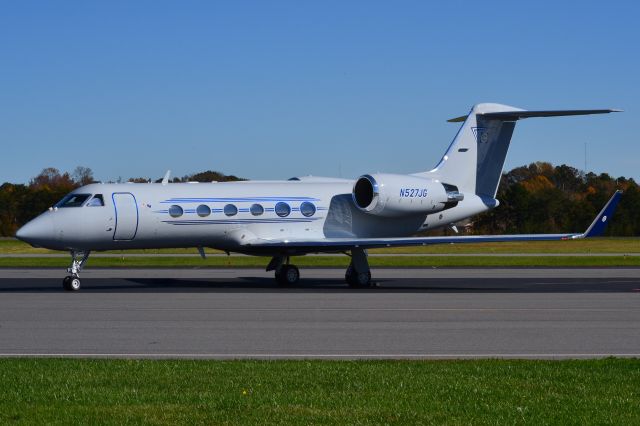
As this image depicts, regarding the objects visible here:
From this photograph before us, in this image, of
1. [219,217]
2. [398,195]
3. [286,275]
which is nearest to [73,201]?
[219,217]

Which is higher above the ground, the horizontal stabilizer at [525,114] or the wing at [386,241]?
the horizontal stabilizer at [525,114]

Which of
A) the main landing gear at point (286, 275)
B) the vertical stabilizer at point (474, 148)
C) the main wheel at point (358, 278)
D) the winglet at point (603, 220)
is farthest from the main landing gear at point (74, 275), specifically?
the winglet at point (603, 220)

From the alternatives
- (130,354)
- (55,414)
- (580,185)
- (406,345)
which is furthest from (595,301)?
(580,185)

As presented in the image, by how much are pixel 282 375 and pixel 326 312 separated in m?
8.28

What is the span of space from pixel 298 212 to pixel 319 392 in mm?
19052

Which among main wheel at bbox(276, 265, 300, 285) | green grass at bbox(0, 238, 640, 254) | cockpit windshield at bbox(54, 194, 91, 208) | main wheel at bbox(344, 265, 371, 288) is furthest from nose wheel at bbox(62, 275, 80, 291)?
green grass at bbox(0, 238, 640, 254)

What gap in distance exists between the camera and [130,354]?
42.9ft

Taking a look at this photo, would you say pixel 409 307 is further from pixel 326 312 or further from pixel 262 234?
pixel 262 234

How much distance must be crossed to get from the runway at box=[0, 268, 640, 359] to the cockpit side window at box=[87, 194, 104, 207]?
2190 millimetres

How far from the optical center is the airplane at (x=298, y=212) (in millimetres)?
25734

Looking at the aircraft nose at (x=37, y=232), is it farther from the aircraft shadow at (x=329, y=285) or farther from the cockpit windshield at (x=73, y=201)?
the aircraft shadow at (x=329, y=285)

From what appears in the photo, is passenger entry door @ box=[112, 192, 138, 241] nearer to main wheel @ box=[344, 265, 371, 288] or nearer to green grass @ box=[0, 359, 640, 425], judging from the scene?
main wheel @ box=[344, 265, 371, 288]

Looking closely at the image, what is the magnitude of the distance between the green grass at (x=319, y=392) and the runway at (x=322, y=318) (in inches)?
58.0

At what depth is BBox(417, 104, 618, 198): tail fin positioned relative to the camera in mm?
30500
